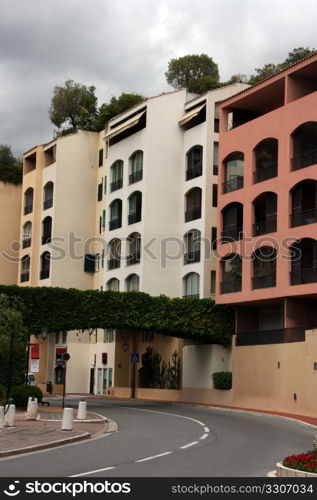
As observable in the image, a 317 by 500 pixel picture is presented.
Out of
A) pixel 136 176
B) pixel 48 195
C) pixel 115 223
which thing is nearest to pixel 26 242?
pixel 48 195

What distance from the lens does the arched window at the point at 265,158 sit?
47.8 meters

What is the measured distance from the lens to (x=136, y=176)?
6194 centimetres

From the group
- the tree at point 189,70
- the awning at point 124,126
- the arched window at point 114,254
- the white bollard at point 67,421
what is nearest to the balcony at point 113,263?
the arched window at point 114,254

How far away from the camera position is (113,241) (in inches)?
2559

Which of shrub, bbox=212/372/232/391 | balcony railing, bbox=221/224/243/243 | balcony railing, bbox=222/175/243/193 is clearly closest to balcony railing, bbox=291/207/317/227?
balcony railing, bbox=221/224/243/243

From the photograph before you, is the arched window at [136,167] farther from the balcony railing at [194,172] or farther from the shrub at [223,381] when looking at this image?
the shrub at [223,381]

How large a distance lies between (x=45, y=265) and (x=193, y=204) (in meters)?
18.4

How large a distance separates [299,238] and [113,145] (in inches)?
1015

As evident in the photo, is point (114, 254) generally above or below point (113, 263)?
above

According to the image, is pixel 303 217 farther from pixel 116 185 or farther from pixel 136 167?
pixel 116 185

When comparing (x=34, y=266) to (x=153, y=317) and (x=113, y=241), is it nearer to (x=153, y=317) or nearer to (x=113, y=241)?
(x=113, y=241)

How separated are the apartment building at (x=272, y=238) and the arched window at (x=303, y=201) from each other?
52 millimetres

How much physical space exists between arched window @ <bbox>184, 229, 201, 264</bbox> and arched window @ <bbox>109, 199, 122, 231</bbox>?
6814 mm
